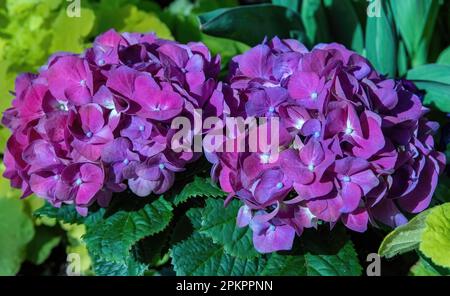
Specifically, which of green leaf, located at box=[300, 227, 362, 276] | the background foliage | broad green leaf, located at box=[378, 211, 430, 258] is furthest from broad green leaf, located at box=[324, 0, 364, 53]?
broad green leaf, located at box=[378, 211, 430, 258]

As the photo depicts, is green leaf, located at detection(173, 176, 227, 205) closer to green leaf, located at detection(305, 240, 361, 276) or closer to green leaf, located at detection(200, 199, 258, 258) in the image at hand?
green leaf, located at detection(200, 199, 258, 258)

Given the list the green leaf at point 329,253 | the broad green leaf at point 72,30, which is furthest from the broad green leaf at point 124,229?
the broad green leaf at point 72,30

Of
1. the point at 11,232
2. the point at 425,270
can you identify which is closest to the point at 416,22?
the point at 425,270

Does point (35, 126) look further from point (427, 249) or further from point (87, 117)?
point (427, 249)

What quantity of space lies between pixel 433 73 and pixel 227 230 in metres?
0.53

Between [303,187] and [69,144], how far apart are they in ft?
1.23

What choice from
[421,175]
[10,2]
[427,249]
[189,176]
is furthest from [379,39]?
[10,2]

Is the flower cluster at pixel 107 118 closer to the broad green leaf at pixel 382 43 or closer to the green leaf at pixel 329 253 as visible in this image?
the green leaf at pixel 329 253

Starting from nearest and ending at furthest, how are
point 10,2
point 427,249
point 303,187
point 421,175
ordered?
point 427,249
point 303,187
point 421,175
point 10,2

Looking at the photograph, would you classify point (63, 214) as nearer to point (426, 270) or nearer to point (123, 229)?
point (123, 229)

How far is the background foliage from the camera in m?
1.11

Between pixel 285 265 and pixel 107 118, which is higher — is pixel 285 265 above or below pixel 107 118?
below

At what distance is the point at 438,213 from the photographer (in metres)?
0.88

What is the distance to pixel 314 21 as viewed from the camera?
1479mm
